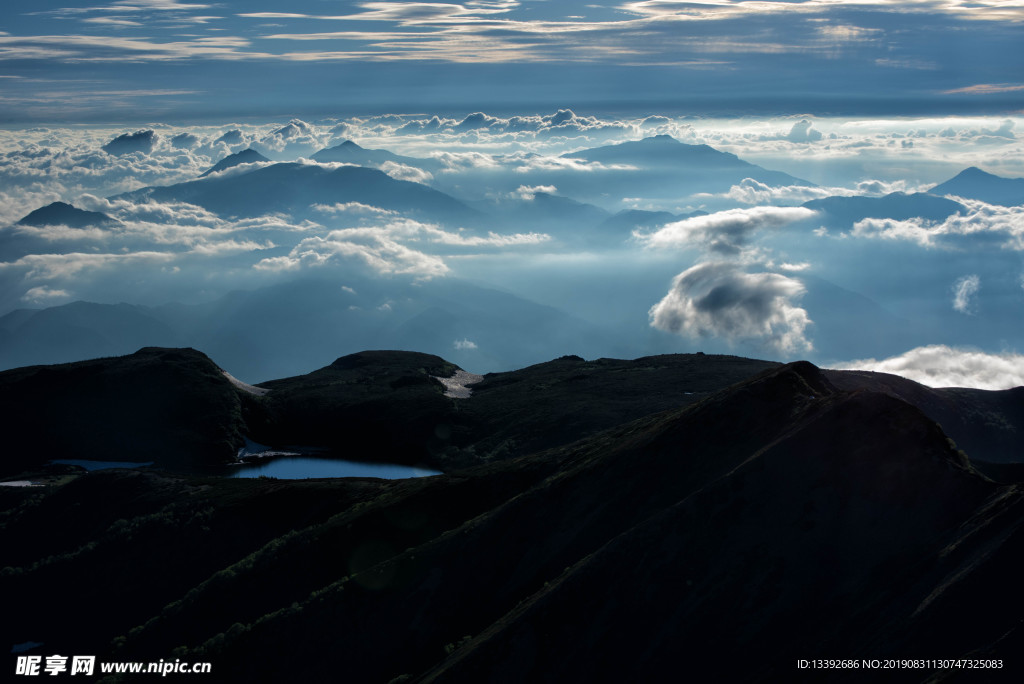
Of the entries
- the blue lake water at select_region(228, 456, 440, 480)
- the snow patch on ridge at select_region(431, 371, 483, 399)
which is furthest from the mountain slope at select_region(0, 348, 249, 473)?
the snow patch on ridge at select_region(431, 371, 483, 399)

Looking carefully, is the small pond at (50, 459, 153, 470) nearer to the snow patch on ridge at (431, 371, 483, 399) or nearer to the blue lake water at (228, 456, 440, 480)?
the blue lake water at (228, 456, 440, 480)

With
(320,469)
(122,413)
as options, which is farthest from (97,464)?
(320,469)

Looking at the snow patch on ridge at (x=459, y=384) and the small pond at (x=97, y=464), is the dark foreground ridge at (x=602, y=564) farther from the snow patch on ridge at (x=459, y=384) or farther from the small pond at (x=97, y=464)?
the snow patch on ridge at (x=459, y=384)

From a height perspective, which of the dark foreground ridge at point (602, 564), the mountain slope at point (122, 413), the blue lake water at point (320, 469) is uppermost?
the dark foreground ridge at point (602, 564)

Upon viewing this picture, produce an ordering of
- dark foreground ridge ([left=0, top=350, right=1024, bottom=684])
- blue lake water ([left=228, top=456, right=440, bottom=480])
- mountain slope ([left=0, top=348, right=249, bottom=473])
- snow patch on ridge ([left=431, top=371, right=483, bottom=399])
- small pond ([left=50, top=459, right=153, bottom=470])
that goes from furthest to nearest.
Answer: snow patch on ridge ([left=431, top=371, right=483, bottom=399]) < mountain slope ([left=0, top=348, right=249, bottom=473]) < small pond ([left=50, top=459, right=153, bottom=470]) < blue lake water ([left=228, top=456, right=440, bottom=480]) < dark foreground ridge ([left=0, top=350, right=1024, bottom=684])

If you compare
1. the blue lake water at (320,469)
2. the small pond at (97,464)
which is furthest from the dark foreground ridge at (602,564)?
the small pond at (97,464)

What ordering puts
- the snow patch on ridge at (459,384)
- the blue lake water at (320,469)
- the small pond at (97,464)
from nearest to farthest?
the blue lake water at (320,469) → the small pond at (97,464) → the snow patch on ridge at (459,384)
